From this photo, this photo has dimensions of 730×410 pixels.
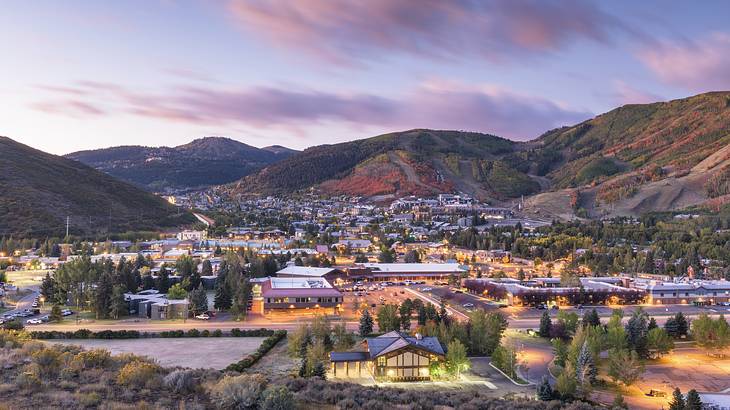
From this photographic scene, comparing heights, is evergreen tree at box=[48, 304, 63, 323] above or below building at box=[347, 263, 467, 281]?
below

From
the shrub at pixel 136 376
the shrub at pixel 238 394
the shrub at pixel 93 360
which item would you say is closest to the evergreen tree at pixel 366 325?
the shrub at pixel 93 360

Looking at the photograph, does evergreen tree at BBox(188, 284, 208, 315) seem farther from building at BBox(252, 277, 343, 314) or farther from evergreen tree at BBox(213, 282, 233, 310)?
building at BBox(252, 277, 343, 314)

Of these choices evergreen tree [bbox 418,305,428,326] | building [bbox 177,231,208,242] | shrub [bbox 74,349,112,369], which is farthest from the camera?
building [bbox 177,231,208,242]

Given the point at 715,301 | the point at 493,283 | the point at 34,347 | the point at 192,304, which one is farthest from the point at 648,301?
the point at 34,347

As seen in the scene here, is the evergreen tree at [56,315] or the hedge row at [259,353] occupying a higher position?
the evergreen tree at [56,315]

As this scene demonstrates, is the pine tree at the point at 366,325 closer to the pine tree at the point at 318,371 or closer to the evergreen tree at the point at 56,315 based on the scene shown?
the pine tree at the point at 318,371

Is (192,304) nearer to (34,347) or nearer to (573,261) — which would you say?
(34,347)

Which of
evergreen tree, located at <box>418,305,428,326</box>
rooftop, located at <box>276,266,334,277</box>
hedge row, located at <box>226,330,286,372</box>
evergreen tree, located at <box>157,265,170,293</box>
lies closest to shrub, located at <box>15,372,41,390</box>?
hedge row, located at <box>226,330,286,372</box>
